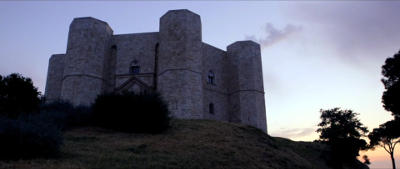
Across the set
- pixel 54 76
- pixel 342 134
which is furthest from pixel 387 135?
pixel 54 76

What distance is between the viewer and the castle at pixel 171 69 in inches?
1132

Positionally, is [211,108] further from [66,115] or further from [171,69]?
[66,115]

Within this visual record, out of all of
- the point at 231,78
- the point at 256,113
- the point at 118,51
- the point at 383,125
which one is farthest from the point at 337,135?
the point at 118,51

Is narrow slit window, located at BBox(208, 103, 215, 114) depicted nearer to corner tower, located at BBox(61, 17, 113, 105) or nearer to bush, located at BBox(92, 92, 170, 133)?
corner tower, located at BBox(61, 17, 113, 105)

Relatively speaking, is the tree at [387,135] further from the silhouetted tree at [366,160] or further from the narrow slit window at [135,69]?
the narrow slit window at [135,69]

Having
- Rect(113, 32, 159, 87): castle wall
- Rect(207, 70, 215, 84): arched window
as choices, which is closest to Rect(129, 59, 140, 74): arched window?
Rect(113, 32, 159, 87): castle wall

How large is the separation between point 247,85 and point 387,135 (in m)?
13.7

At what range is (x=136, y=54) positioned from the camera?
32.3 m

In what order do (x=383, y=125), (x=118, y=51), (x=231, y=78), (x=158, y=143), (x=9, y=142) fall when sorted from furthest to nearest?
(x=231, y=78), (x=118, y=51), (x=383, y=125), (x=158, y=143), (x=9, y=142)

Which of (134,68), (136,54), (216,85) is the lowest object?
(216,85)

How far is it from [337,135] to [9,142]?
2345 cm

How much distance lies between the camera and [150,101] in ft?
63.7

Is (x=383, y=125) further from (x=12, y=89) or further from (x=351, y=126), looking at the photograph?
(x=12, y=89)

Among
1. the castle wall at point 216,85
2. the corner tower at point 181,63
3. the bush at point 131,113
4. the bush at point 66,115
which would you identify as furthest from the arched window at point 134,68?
the bush at point 131,113
